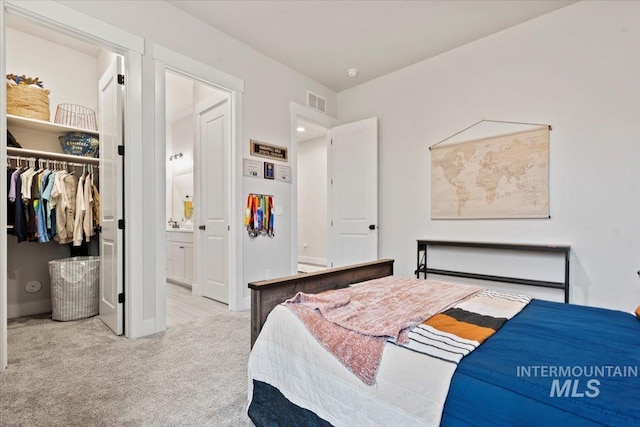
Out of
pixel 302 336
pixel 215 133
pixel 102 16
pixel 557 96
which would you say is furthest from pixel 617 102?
pixel 102 16

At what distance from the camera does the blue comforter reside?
2.62 ft

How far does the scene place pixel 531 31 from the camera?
10.4 ft

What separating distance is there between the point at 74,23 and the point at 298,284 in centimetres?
259

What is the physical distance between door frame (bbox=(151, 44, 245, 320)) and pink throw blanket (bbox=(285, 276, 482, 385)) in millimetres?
1866

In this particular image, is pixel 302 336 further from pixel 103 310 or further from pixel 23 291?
pixel 23 291

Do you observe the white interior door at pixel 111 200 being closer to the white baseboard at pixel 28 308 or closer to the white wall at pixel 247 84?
the white wall at pixel 247 84

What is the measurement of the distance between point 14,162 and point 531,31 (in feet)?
17.8

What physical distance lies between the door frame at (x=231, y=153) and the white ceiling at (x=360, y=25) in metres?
0.50

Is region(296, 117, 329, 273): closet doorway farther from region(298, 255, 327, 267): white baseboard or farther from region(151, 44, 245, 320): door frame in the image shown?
region(151, 44, 245, 320): door frame

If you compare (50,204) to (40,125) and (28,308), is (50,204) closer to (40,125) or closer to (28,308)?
(40,125)

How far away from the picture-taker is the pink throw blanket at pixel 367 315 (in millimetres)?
1157

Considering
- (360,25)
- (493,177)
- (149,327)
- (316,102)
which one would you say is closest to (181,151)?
(316,102)

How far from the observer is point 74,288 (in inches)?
124

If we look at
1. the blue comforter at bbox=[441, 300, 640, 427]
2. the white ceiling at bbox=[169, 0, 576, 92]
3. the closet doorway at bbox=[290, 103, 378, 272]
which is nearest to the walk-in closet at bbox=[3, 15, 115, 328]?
the white ceiling at bbox=[169, 0, 576, 92]
